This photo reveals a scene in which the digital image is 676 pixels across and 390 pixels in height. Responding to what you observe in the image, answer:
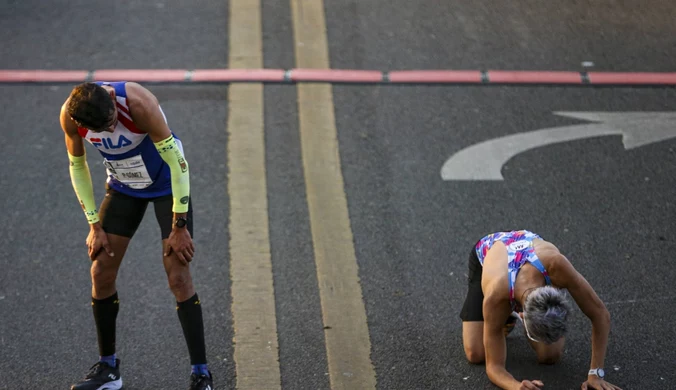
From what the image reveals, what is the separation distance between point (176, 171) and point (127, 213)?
482 mm

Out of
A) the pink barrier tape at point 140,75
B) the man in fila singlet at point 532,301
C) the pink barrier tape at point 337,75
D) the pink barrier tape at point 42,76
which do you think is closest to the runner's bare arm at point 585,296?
the man in fila singlet at point 532,301

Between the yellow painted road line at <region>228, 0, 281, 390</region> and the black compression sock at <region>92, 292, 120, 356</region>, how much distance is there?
756 millimetres

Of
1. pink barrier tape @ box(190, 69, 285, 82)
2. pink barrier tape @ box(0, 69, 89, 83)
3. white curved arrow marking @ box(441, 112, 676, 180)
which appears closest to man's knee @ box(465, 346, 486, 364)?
white curved arrow marking @ box(441, 112, 676, 180)

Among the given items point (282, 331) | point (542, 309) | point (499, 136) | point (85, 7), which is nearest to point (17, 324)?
point (282, 331)

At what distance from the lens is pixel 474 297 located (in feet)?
17.9

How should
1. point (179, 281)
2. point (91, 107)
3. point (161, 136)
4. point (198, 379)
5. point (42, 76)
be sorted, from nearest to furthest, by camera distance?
point (91, 107), point (161, 136), point (179, 281), point (198, 379), point (42, 76)

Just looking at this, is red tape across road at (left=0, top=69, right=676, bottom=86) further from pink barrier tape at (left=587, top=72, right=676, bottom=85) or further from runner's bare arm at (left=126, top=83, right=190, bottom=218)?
runner's bare arm at (left=126, top=83, right=190, bottom=218)

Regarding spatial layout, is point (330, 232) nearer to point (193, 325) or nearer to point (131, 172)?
point (193, 325)

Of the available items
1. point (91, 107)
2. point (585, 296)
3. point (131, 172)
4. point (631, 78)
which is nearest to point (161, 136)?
point (131, 172)

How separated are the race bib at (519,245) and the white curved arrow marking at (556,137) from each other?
75.5 inches

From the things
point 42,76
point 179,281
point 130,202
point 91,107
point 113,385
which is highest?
point 42,76

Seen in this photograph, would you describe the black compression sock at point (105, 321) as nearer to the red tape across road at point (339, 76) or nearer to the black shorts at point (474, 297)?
the black shorts at point (474, 297)

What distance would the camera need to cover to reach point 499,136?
295 inches

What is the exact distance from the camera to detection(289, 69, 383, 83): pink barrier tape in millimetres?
8305
